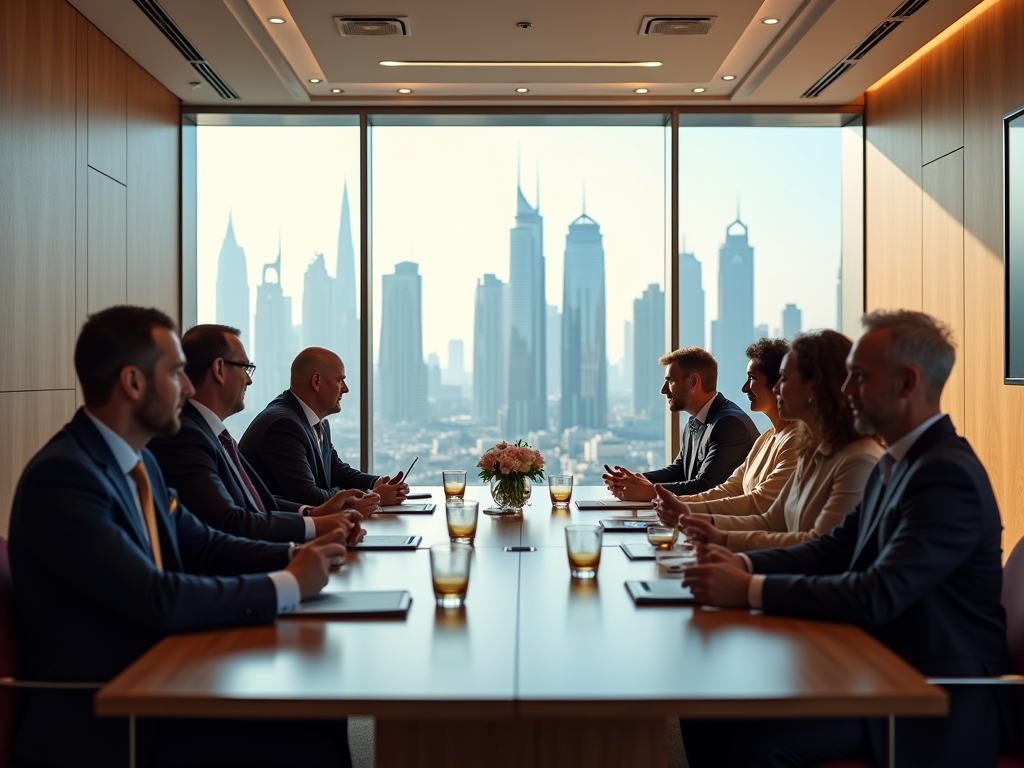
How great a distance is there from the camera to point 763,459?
13.3 feet

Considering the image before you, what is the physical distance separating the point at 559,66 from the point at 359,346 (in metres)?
2.52

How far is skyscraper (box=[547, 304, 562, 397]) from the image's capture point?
7574 mm

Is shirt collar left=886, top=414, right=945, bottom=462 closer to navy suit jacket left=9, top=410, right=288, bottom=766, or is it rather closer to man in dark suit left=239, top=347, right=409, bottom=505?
navy suit jacket left=9, top=410, right=288, bottom=766

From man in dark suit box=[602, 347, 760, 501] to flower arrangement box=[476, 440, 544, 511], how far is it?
0.61 m

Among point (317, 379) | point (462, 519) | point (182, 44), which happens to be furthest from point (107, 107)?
point (462, 519)

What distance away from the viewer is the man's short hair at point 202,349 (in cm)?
349

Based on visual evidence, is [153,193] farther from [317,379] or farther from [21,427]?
[317,379]

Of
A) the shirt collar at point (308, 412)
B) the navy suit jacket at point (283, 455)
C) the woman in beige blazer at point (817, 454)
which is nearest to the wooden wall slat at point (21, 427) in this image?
the navy suit jacket at point (283, 455)

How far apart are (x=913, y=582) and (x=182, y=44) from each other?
537 cm

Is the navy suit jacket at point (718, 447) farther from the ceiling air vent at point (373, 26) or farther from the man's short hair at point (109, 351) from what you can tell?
the man's short hair at point (109, 351)

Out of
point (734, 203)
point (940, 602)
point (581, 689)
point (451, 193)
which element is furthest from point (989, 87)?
point (581, 689)

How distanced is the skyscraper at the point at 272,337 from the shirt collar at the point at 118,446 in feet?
17.7

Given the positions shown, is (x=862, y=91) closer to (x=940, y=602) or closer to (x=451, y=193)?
(x=451, y=193)

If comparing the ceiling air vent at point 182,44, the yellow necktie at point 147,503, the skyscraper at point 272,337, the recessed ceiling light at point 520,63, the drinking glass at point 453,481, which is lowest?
the drinking glass at point 453,481
